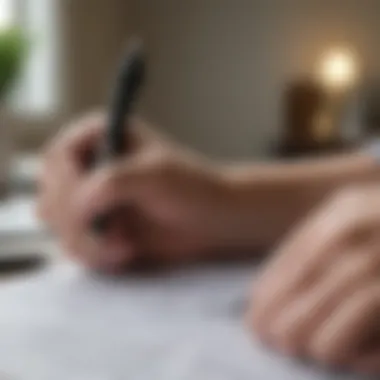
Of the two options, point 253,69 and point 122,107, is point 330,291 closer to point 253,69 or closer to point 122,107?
point 122,107

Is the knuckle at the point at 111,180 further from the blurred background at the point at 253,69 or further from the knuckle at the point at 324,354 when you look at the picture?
the blurred background at the point at 253,69

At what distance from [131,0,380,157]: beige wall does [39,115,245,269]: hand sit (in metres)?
1.89

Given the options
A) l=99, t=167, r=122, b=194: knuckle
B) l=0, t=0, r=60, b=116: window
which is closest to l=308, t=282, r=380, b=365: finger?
l=99, t=167, r=122, b=194: knuckle

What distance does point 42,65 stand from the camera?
2285 mm

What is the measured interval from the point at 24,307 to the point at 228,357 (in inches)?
6.1

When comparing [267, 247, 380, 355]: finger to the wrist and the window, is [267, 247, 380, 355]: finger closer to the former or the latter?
the wrist

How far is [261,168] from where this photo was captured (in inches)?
32.0

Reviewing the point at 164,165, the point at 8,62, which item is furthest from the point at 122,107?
the point at 8,62

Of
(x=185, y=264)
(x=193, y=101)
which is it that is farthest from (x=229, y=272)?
(x=193, y=101)

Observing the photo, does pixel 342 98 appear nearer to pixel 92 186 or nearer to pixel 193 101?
pixel 193 101

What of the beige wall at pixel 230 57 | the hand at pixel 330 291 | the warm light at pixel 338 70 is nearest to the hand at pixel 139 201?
the hand at pixel 330 291

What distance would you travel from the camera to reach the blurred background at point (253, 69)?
2.64 metres

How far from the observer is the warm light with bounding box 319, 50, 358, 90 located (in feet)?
9.31

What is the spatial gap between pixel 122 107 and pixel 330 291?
0.31 m
